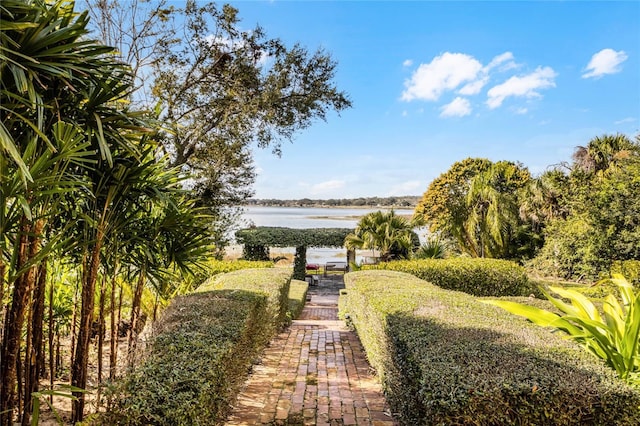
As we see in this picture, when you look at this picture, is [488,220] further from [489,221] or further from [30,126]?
[30,126]

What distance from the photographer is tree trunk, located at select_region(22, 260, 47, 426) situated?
2.66m

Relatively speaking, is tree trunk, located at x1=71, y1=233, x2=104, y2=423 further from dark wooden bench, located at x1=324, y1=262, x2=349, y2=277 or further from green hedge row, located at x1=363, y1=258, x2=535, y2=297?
dark wooden bench, located at x1=324, y1=262, x2=349, y2=277

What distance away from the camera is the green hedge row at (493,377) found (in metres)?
1.99

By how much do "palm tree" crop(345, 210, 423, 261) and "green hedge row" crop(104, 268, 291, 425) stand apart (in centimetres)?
1285

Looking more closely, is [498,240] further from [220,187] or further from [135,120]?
[135,120]

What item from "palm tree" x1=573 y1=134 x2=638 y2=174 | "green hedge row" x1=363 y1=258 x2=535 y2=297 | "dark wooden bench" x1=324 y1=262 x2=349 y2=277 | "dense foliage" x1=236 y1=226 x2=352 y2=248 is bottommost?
"dark wooden bench" x1=324 y1=262 x2=349 y2=277

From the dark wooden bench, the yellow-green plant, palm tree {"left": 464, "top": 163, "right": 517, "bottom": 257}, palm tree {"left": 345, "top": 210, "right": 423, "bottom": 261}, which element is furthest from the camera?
the dark wooden bench

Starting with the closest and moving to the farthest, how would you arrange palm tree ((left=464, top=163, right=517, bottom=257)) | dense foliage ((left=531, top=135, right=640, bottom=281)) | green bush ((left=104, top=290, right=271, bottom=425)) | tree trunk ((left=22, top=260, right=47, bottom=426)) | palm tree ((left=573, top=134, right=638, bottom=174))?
green bush ((left=104, top=290, right=271, bottom=425)), tree trunk ((left=22, top=260, right=47, bottom=426)), dense foliage ((left=531, top=135, right=640, bottom=281)), palm tree ((left=573, top=134, right=638, bottom=174)), palm tree ((left=464, top=163, right=517, bottom=257))

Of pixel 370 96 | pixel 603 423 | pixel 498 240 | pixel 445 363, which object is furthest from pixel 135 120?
pixel 498 240

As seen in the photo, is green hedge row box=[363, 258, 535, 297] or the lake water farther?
the lake water

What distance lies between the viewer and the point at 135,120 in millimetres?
2725

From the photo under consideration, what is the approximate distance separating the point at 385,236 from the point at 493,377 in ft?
49.7

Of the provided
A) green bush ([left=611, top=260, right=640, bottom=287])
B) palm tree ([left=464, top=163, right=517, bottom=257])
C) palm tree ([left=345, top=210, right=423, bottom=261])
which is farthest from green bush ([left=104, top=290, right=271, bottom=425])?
palm tree ([left=464, top=163, right=517, bottom=257])

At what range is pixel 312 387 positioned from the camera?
13.4 feet
